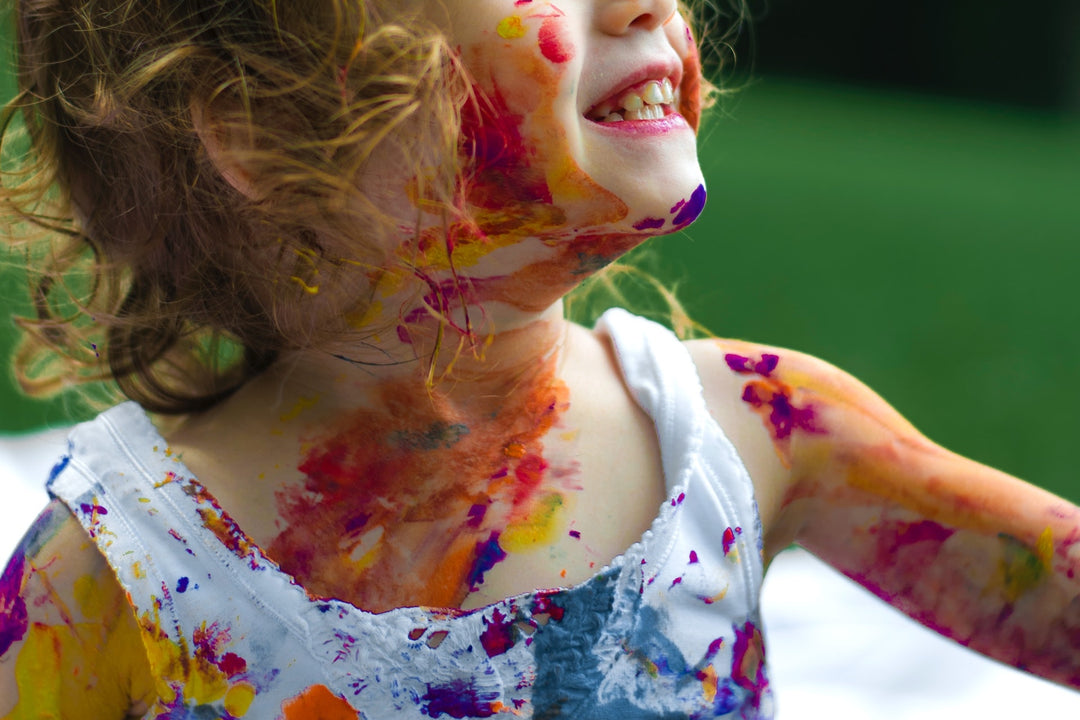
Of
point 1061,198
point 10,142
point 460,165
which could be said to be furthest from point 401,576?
point 1061,198

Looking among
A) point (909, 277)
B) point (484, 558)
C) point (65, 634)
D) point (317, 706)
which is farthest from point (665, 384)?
point (909, 277)

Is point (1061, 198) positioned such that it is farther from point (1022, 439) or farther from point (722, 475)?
point (722, 475)

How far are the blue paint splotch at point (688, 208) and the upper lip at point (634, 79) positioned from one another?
7cm

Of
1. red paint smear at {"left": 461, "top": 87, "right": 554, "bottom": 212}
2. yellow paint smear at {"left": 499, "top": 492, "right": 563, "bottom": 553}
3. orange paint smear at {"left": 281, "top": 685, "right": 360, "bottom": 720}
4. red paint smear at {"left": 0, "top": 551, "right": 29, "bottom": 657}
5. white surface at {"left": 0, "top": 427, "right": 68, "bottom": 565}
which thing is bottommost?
white surface at {"left": 0, "top": 427, "right": 68, "bottom": 565}

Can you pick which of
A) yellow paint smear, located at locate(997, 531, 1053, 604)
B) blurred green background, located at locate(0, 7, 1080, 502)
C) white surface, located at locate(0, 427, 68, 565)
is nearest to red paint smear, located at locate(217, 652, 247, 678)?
yellow paint smear, located at locate(997, 531, 1053, 604)

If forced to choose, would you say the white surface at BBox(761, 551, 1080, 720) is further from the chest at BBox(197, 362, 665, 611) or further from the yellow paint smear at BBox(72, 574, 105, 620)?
the yellow paint smear at BBox(72, 574, 105, 620)

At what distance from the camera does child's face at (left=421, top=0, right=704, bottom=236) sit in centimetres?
56

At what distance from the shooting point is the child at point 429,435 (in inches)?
22.9

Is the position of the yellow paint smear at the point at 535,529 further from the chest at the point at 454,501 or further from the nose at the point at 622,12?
the nose at the point at 622,12

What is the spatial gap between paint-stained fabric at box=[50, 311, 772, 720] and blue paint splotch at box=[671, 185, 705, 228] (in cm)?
14

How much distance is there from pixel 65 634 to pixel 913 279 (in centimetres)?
157

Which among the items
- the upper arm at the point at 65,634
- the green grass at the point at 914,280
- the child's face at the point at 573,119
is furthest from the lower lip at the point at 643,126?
the green grass at the point at 914,280

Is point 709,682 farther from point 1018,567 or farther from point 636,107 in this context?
point 636,107

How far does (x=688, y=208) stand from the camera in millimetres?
600
